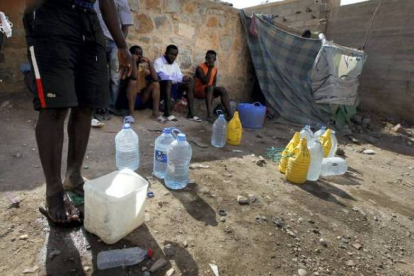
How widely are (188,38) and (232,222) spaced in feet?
13.7

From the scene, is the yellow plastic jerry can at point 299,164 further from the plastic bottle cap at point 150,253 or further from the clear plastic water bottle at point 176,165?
the plastic bottle cap at point 150,253

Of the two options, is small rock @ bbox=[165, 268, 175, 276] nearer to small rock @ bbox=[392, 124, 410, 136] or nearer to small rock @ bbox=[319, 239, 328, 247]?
small rock @ bbox=[319, 239, 328, 247]

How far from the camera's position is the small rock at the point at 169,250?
61.0 inches

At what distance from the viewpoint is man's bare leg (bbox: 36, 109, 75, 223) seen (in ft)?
4.87

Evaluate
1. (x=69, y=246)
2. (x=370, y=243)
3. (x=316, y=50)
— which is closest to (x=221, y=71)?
(x=316, y=50)

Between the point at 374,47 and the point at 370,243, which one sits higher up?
the point at 374,47

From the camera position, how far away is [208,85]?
5.14 m

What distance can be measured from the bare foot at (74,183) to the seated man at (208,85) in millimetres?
3308

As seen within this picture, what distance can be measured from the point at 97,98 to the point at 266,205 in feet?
4.87

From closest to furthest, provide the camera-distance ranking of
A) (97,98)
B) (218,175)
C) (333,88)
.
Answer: (97,98), (218,175), (333,88)

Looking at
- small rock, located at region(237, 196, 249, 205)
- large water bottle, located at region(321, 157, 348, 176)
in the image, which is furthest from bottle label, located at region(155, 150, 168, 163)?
large water bottle, located at region(321, 157, 348, 176)

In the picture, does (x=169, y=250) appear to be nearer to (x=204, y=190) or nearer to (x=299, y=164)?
(x=204, y=190)

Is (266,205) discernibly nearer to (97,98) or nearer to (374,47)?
(97,98)

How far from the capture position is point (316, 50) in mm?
6062
